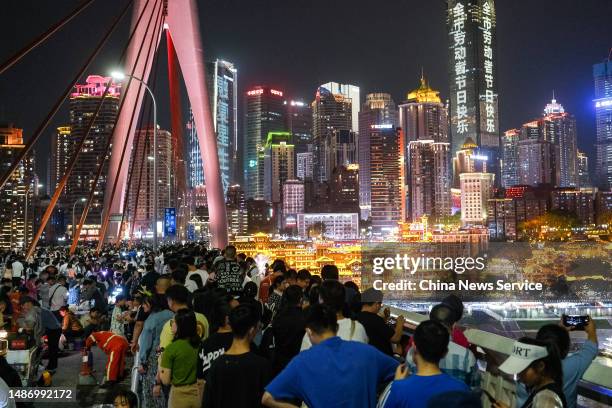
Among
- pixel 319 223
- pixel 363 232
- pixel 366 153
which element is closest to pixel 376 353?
pixel 319 223

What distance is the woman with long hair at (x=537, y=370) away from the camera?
3.03 meters

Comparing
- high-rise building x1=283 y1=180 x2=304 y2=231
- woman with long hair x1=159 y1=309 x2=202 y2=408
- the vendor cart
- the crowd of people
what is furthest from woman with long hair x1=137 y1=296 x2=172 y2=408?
high-rise building x1=283 y1=180 x2=304 y2=231

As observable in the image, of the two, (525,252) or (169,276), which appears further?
(525,252)

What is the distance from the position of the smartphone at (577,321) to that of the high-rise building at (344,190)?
484 ft

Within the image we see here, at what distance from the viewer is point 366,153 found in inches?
7008

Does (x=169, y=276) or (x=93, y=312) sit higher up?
(x=169, y=276)

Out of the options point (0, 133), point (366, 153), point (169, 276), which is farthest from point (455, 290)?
point (366, 153)

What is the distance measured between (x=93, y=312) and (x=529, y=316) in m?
7.84

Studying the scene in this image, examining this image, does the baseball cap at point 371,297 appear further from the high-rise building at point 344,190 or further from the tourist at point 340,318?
the high-rise building at point 344,190

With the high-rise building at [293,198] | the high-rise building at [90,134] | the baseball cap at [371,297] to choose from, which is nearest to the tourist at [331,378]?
the baseball cap at [371,297]

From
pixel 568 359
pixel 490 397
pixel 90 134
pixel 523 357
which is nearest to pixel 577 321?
pixel 568 359

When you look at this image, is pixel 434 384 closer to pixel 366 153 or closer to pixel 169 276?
pixel 169 276

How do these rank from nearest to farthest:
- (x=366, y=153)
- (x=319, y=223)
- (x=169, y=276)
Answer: (x=169, y=276) → (x=319, y=223) → (x=366, y=153)

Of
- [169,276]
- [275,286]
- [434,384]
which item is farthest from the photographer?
[275,286]
